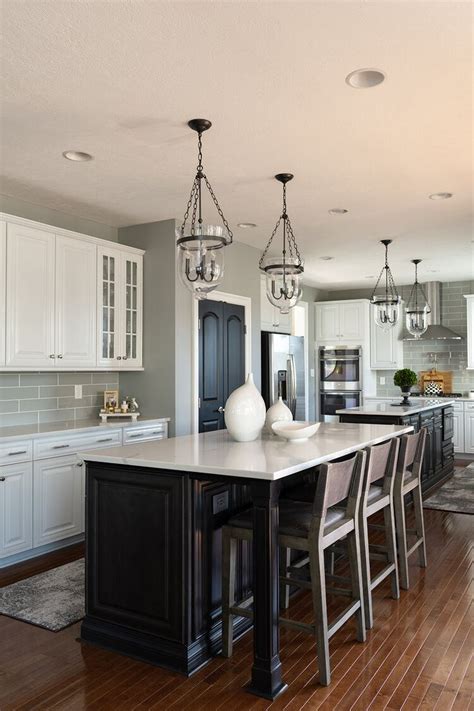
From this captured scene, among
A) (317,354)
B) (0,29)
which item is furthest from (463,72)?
(317,354)

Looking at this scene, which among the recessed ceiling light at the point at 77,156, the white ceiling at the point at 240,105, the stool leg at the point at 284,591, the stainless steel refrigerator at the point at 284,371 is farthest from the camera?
the stainless steel refrigerator at the point at 284,371

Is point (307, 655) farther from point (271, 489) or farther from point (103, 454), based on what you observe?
point (103, 454)

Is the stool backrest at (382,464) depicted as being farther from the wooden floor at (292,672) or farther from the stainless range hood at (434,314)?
the stainless range hood at (434,314)

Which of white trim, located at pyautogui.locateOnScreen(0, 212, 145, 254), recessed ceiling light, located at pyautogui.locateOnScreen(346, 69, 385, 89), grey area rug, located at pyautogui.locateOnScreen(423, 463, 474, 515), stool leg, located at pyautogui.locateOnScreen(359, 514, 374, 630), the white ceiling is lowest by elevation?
grey area rug, located at pyautogui.locateOnScreen(423, 463, 474, 515)

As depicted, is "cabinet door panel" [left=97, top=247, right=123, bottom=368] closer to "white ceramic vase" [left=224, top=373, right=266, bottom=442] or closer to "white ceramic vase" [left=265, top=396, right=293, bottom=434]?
"white ceramic vase" [left=265, top=396, right=293, bottom=434]

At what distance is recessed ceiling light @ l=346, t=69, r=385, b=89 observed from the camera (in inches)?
107

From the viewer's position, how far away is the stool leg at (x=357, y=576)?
285cm

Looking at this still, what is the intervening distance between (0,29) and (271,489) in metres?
2.17

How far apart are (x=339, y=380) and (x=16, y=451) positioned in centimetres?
598

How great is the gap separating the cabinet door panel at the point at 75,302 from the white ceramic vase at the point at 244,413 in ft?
6.38

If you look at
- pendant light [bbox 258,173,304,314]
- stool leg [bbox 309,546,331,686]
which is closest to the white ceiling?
pendant light [bbox 258,173,304,314]

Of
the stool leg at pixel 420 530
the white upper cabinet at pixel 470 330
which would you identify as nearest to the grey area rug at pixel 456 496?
the stool leg at pixel 420 530

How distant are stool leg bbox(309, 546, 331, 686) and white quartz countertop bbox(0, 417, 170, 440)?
7.51 ft

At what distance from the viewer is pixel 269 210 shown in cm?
502
